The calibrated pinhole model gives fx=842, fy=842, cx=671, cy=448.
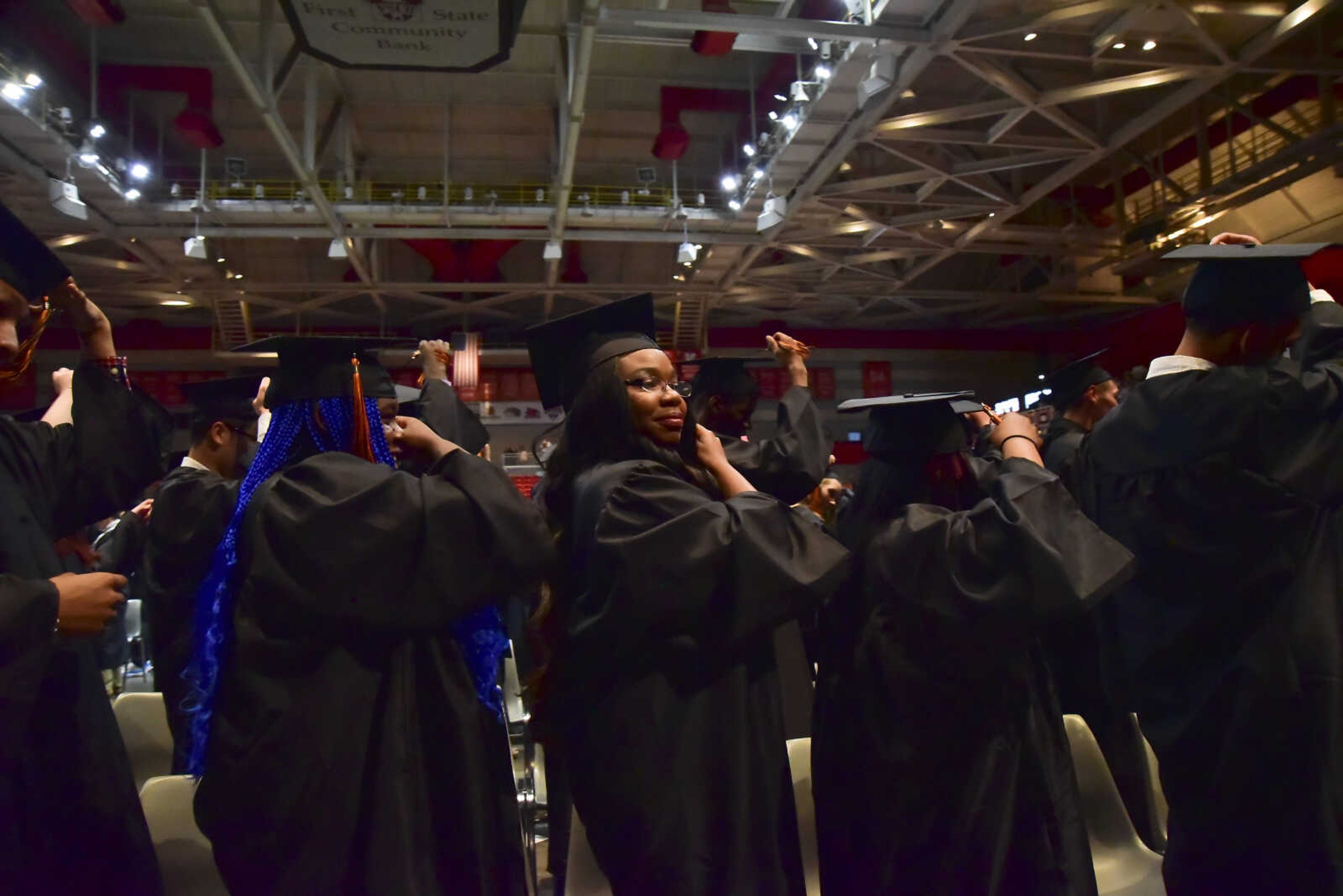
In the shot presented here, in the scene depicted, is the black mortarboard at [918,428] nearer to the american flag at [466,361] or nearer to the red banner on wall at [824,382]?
the american flag at [466,361]

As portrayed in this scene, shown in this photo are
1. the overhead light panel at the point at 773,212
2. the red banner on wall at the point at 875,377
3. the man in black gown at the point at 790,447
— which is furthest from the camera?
the red banner on wall at the point at 875,377

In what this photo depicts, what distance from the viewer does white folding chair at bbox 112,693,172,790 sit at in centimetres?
314

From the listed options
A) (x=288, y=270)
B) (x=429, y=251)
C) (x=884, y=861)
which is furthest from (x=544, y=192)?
(x=884, y=861)

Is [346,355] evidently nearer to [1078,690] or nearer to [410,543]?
[410,543]

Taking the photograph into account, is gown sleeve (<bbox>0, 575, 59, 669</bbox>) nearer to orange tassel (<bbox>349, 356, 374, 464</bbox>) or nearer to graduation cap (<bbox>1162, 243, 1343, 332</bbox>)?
orange tassel (<bbox>349, 356, 374, 464</bbox>)

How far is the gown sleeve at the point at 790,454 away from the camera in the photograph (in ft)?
11.4

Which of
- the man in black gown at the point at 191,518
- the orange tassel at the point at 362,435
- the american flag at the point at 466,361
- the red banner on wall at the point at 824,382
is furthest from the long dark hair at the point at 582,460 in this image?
the red banner on wall at the point at 824,382

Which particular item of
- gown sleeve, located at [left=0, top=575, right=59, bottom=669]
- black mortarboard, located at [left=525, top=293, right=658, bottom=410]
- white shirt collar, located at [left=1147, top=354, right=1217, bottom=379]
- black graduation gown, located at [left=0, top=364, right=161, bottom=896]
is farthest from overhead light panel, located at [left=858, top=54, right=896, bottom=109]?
gown sleeve, located at [left=0, top=575, right=59, bottom=669]

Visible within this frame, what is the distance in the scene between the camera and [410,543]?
189cm

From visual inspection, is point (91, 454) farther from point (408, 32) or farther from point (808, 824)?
point (408, 32)

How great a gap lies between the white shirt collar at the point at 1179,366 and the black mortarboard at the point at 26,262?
287 centimetres

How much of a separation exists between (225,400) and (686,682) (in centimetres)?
256

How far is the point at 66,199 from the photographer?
9.15m

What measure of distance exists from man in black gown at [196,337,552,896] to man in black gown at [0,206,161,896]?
227mm
